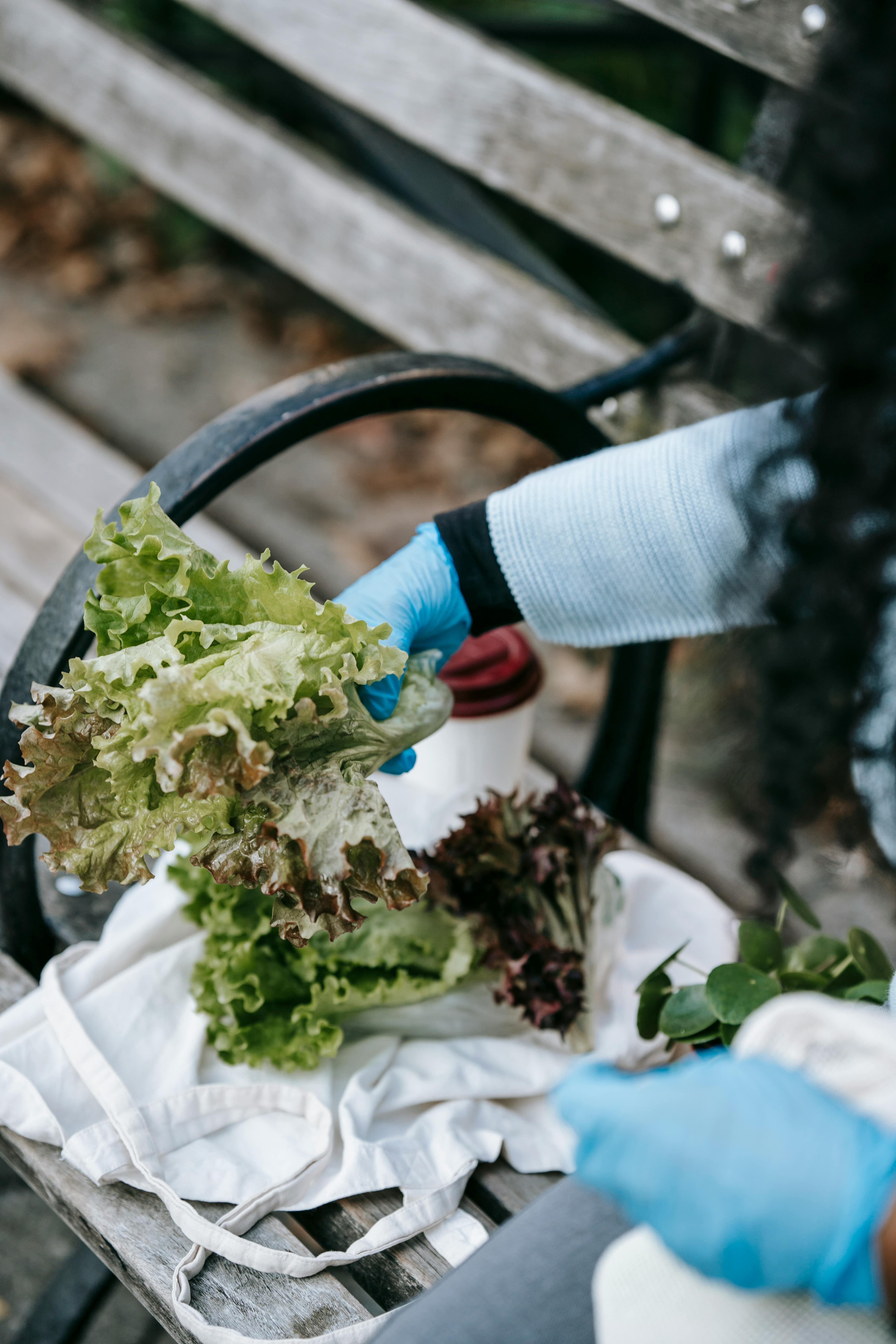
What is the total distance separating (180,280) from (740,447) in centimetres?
331

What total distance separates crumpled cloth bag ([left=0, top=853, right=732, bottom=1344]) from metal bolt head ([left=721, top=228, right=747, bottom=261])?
3.26 ft

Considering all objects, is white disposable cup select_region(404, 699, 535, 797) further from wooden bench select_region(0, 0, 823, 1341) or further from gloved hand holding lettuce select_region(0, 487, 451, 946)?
gloved hand holding lettuce select_region(0, 487, 451, 946)

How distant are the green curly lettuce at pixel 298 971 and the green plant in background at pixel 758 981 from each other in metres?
0.24

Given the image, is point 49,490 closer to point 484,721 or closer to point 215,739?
A: point 484,721

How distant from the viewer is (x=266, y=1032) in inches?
51.5

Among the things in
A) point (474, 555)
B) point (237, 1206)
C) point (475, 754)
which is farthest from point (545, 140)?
point (237, 1206)

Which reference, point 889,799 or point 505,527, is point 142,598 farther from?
point 889,799

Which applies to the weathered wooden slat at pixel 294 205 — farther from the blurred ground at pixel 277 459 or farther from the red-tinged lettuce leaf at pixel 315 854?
the red-tinged lettuce leaf at pixel 315 854

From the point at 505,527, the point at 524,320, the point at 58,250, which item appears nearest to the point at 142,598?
the point at 505,527

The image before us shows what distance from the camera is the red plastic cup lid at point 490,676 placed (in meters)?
1.65

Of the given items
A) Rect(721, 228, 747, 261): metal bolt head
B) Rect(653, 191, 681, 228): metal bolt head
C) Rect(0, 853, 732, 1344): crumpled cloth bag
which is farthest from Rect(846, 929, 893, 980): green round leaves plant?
Rect(653, 191, 681, 228): metal bolt head

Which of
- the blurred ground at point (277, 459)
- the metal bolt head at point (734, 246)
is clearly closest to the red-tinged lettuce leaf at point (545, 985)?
the blurred ground at point (277, 459)

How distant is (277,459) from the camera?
3.71m

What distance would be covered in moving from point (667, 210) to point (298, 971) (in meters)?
1.31
